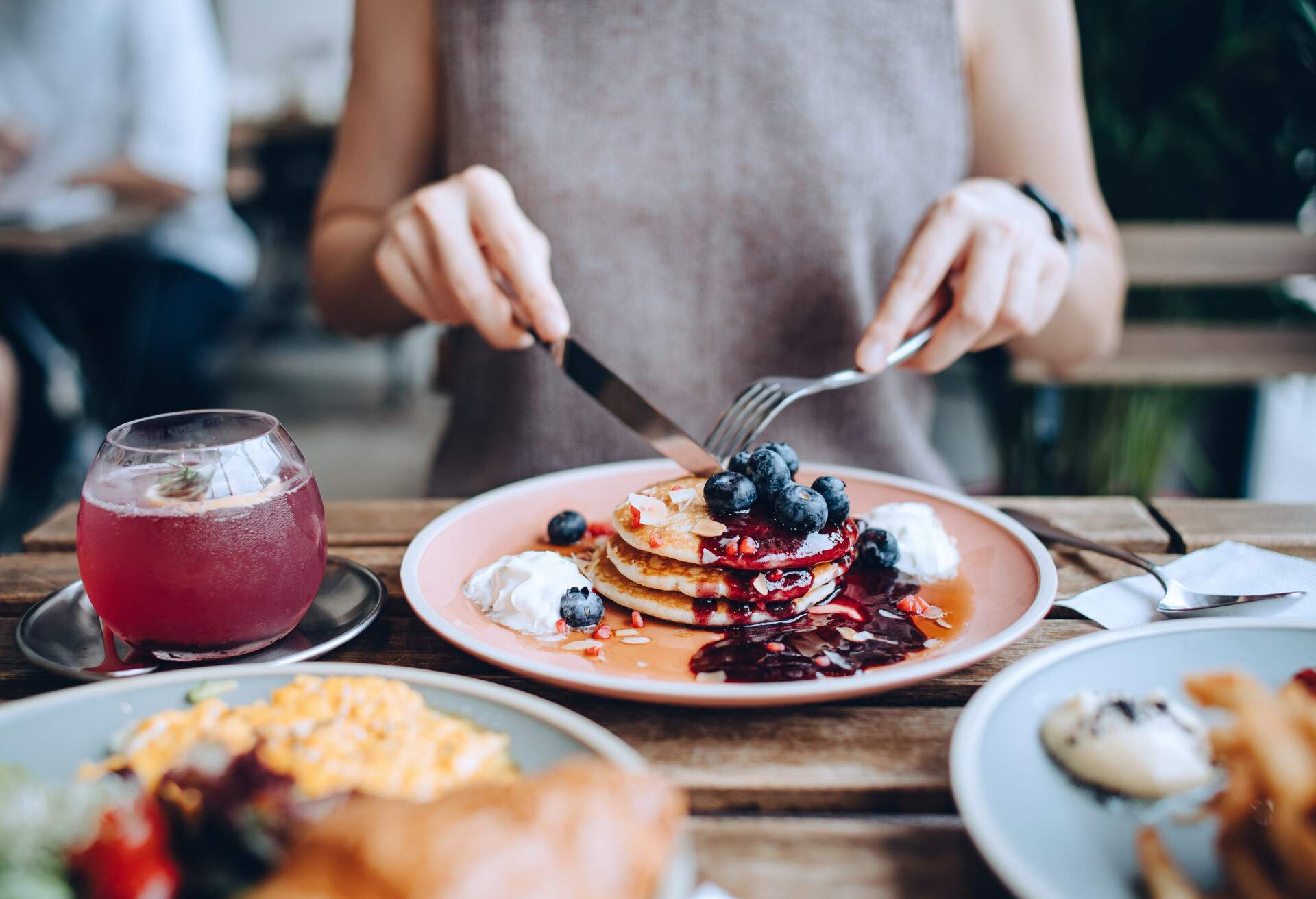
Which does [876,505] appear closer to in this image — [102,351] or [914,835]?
[914,835]

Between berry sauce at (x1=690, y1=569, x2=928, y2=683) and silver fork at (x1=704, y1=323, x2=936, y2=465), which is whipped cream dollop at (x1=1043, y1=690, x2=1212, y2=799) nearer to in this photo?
berry sauce at (x1=690, y1=569, x2=928, y2=683)

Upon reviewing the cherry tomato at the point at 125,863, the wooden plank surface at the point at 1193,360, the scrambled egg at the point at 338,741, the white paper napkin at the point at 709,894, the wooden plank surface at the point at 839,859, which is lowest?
the wooden plank surface at the point at 1193,360

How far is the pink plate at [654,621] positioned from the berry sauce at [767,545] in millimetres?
87

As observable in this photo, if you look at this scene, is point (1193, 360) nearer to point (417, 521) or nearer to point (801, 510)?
point (801, 510)

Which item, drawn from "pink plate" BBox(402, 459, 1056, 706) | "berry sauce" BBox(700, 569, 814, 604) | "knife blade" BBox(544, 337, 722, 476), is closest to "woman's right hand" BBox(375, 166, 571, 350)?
"knife blade" BBox(544, 337, 722, 476)

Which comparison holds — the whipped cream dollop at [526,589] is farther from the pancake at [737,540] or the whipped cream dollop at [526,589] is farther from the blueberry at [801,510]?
the blueberry at [801,510]

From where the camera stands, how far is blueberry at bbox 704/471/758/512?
3.36 ft

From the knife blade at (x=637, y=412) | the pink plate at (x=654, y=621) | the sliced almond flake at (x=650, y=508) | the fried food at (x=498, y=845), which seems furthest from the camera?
the knife blade at (x=637, y=412)

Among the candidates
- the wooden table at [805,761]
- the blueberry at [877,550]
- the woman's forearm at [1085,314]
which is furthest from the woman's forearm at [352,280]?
the woman's forearm at [1085,314]

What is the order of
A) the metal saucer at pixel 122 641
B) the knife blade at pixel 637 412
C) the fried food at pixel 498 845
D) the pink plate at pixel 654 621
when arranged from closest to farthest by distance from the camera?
the fried food at pixel 498 845
the pink plate at pixel 654 621
the metal saucer at pixel 122 641
the knife blade at pixel 637 412

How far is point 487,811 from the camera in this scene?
50 centimetres

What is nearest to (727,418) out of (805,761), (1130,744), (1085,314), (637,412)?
(637,412)

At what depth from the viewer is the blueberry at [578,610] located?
95 centimetres

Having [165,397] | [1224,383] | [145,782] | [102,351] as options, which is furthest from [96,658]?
[1224,383]
